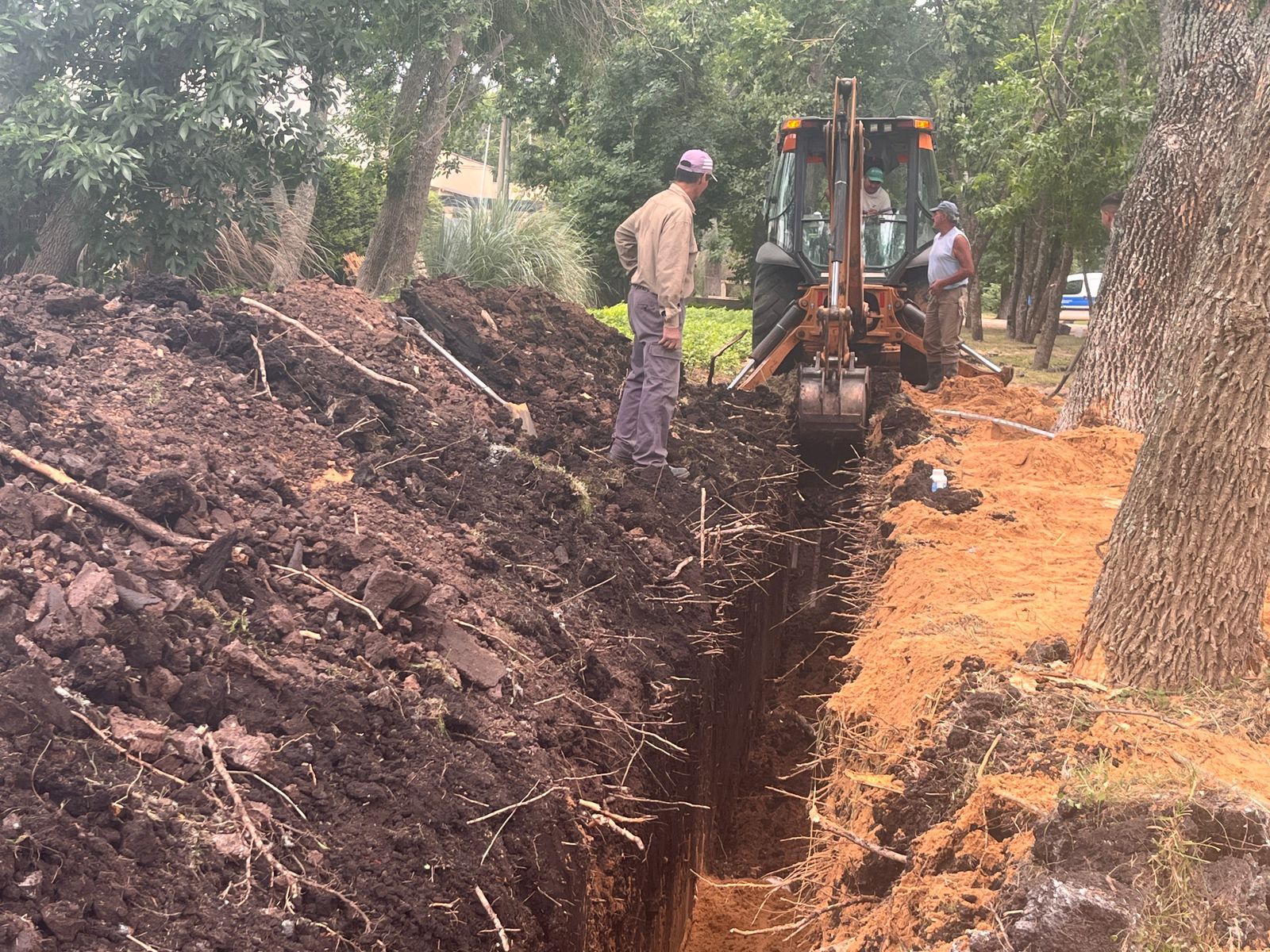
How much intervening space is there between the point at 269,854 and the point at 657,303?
14.9 ft

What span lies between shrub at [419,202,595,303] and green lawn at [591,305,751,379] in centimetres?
75

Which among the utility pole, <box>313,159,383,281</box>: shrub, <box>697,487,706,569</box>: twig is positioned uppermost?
the utility pole

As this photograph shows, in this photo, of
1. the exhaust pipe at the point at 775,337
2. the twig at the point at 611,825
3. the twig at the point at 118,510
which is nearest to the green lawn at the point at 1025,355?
the exhaust pipe at the point at 775,337

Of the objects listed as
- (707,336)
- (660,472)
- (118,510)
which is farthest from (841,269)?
(707,336)

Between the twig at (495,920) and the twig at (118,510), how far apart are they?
5.98 feet

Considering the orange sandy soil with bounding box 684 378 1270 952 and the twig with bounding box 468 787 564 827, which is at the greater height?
the orange sandy soil with bounding box 684 378 1270 952

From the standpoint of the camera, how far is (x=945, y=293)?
10.0 metres

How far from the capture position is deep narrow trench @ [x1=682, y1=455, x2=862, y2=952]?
5879 mm

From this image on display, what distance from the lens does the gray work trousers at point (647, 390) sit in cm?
696

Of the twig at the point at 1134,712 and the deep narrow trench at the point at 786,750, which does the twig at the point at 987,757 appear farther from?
the deep narrow trench at the point at 786,750

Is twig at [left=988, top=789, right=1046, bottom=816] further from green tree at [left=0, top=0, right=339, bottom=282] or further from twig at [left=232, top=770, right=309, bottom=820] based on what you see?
green tree at [left=0, top=0, right=339, bottom=282]

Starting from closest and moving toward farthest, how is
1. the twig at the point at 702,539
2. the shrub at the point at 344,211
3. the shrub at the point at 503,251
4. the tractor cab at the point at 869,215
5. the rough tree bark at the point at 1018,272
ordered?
1. the twig at the point at 702,539
2. the tractor cab at the point at 869,215
3. the shrub at the point at 344,211
4. the shrub at the point at 503,251
5. the rough tree bark at the point at 1018,272

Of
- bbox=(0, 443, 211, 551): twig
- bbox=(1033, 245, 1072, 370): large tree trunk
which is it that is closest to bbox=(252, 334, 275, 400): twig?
bbox=(0, 443, 211, 551): twig

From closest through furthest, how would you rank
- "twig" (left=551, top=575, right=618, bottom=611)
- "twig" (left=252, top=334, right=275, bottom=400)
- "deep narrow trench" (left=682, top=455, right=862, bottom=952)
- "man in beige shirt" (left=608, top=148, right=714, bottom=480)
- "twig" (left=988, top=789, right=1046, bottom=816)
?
"twig" (left=988, top=789, right=1046, bottom=816)
"twig" (left=551, top=575, right=618, bottom=611)
"deep narrow trench" (left=682, top=455, right=862, bottom=952)
"twig" (left=252, top=334, right=275, bottom=400)
"man in beige shirt" (left=608, top=148, right=714, bottom=480)
